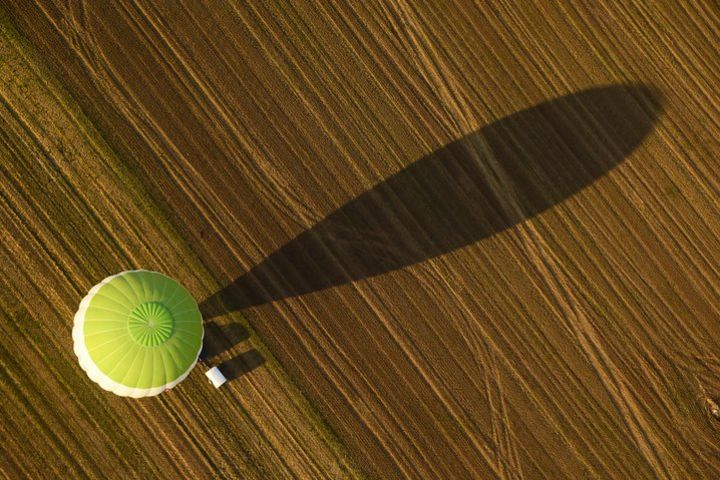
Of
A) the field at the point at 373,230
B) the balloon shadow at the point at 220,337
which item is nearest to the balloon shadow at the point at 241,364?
the field at the point at 373,230

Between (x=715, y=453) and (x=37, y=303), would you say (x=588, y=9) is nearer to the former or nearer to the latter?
(x=715, y=453)

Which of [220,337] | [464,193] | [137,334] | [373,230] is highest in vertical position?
[137,334]

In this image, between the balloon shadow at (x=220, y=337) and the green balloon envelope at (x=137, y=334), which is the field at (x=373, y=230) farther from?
the green balloon envelope at (x=137, y=334)

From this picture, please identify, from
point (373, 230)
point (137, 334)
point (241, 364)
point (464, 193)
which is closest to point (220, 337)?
point (241, 364)

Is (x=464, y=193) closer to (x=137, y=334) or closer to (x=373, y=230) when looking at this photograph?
(x=373, y=230)

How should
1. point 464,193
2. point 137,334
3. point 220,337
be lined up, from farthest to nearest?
point 464,193 → point 220,337 → point 137,334

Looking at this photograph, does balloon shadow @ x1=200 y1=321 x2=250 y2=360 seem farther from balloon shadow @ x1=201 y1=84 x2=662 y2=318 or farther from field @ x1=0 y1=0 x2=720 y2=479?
balloon shadow @ x1=201 y1=84 x2=662 y2=318
